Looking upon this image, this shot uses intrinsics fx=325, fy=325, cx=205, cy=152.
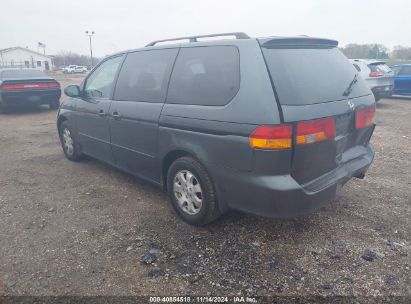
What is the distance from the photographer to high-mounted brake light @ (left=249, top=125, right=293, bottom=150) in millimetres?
2492

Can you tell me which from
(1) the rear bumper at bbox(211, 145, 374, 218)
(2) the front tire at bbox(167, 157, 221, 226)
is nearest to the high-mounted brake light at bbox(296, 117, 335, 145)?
(1) the rear bumper at bbox(211, 145, 374, 218)

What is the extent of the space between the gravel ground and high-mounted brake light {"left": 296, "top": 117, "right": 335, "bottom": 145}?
1040 millimetres

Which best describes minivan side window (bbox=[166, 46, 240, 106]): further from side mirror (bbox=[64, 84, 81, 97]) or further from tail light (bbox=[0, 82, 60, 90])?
tail light (bbox=[0, 82, 60, 90])

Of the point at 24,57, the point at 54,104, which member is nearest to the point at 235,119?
the point at 54,104

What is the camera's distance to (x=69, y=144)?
18.2 ft

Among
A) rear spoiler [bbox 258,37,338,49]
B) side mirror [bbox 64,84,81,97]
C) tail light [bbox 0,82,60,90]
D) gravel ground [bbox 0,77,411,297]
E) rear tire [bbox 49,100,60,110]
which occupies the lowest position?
gravel ground [bbox 0,77,411,297]

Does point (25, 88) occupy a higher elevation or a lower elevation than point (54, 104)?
higher

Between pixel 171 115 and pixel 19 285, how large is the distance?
196cm

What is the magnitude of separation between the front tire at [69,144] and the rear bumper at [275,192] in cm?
325

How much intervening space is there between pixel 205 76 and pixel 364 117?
164cm

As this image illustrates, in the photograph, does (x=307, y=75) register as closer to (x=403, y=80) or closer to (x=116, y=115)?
(x=116, y=115)

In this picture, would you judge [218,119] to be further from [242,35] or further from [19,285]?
[19,285]

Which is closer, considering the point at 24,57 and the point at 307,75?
the point at 307,75

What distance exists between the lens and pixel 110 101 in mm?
4211
